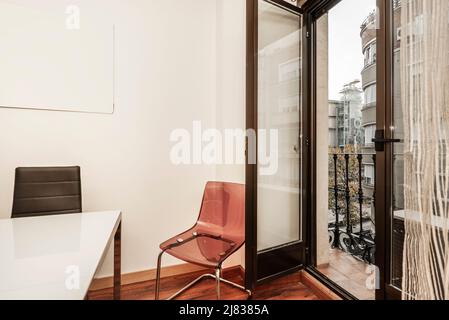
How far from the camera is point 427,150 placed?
0.95 metres

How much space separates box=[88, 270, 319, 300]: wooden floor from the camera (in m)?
1.79

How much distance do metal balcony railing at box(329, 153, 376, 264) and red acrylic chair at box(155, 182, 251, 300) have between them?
112 cm

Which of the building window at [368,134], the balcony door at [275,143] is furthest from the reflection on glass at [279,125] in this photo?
the building window at [368,134]

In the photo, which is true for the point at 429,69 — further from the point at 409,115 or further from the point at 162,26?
the point at 162,26

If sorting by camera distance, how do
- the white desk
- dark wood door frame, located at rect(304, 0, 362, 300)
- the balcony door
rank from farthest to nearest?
dark wood door frame, located at rect(304, 0, 362, 300), the balcony door, the white desk

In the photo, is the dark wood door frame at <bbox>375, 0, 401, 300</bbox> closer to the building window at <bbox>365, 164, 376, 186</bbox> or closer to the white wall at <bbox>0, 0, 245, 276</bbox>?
the building window at <bbox>365, 164, 376, 186</bbox>

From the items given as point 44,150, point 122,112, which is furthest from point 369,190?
point 44,150

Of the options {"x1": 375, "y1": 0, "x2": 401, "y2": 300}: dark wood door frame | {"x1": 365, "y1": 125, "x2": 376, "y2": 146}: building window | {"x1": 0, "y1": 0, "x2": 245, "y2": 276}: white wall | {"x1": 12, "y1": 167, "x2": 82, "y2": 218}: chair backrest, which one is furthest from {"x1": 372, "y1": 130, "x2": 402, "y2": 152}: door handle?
{"x1": 12, "y1": 167, "x2": 82, "y2": 218}: chair backrest

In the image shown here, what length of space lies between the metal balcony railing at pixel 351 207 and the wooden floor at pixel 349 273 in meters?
0.10

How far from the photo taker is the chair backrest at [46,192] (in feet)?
4.97

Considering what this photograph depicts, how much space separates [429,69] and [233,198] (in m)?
1.36

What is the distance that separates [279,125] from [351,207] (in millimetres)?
1202

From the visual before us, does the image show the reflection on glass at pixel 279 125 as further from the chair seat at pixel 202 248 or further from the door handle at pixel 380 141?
the door handle at pixel 380 141

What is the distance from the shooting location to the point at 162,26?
2.07 m
